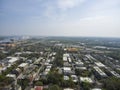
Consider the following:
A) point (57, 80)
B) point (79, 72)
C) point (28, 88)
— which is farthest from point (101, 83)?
point (28, 88)

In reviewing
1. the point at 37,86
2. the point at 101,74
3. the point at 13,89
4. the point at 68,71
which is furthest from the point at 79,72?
the point at 13,89

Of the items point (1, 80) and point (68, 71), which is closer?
point (1, 80)

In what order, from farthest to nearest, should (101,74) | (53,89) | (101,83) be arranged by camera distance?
1. (101,74)
2. (101,83)
3. (53,89)

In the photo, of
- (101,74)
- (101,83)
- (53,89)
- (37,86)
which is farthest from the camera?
(101,74)

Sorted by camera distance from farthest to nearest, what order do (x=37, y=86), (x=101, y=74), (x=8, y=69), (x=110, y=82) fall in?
1. (x=8, y=69)
2. (x=101, y=74)
3. (x=110, y=82)
4. (x=37, y=86)

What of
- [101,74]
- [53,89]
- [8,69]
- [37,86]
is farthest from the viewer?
[8,69]

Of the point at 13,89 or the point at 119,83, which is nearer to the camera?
the point at 13,89

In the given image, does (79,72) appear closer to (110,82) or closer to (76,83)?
(76,83)

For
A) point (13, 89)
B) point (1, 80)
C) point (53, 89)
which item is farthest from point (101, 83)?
point (1, 80)

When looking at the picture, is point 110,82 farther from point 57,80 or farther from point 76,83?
point 57,80
